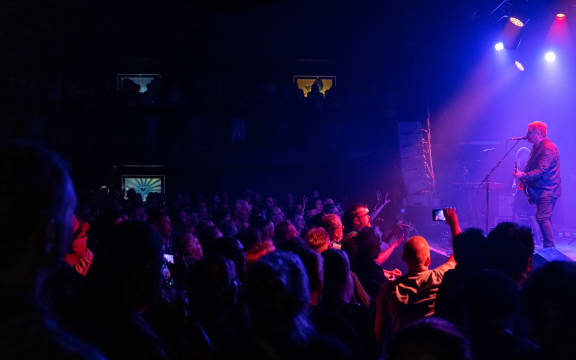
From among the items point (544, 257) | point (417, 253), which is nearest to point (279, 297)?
point (417, 253)

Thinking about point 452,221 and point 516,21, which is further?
point 516,21

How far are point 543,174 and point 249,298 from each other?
6.64 metres

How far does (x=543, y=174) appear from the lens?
6.91 m

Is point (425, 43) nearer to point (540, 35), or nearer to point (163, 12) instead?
point (540, 35)

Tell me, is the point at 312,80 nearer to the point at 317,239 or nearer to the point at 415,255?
the point at 317,239

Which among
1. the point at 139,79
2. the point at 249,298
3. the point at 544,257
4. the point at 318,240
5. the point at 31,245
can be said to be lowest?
the point at 544,257

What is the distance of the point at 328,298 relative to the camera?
2.83 m

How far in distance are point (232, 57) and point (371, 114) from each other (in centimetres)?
560

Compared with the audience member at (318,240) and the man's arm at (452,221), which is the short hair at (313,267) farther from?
the man's arm at (452,221)

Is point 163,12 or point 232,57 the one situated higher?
point 163,12

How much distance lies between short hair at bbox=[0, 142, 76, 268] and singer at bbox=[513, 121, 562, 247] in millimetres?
7111

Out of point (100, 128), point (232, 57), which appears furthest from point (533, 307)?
point (232, 57)

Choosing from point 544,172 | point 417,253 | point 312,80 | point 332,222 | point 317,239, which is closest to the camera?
point 417,253

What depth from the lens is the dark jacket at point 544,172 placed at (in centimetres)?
689
